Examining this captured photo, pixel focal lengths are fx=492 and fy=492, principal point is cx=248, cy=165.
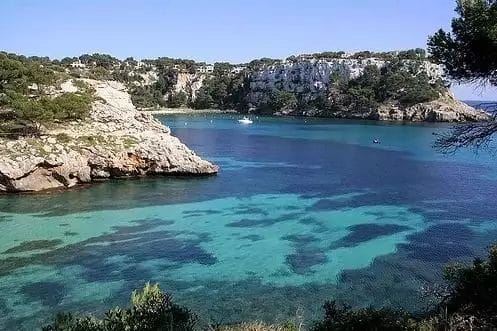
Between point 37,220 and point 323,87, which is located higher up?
point 323,87

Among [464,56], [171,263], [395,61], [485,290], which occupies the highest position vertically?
[395,61]

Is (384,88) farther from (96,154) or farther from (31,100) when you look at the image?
(31,100)

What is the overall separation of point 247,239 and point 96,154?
1953 centimetres

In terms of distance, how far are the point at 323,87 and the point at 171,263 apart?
121950 mm

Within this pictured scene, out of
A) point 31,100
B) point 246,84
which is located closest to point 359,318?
point 31,100

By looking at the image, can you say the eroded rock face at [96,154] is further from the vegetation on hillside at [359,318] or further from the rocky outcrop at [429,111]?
the rocky outcrop at [429,111]

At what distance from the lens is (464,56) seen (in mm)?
11523

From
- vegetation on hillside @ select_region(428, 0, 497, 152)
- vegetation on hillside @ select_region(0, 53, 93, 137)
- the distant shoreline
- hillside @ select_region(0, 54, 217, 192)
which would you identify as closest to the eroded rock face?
hillside @ select_region(0, 54, 217, 192)

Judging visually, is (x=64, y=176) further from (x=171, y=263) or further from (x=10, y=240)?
(x=171, y=263)

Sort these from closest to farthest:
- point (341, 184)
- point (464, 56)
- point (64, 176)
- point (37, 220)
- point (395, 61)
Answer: point (464, 56)
point (37, 220)
point (64, 176)
point (341, 184)
point (395, 61)

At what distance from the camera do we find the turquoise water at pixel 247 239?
19.5m

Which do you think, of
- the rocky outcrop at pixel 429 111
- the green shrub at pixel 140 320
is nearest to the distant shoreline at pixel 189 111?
the rocky outcrop at pixel 429 111

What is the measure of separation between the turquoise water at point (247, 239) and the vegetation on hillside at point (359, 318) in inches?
239

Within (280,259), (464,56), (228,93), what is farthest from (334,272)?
(228,93)
